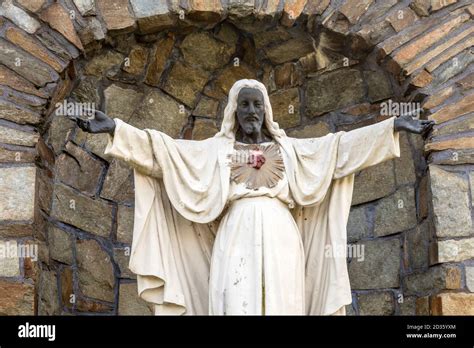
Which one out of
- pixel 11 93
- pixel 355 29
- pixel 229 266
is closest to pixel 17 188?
pixel 11 93

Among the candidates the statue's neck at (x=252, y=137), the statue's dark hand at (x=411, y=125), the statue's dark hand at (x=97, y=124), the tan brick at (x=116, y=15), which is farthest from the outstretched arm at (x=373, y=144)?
the tan brick at (x=116, y=15)

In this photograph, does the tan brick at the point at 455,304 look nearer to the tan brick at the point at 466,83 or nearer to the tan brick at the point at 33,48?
the tan brick at the point at 466,83

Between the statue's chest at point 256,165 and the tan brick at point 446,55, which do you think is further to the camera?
the tan brick at point 446,55

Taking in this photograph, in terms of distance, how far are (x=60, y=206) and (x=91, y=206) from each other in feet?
0.71

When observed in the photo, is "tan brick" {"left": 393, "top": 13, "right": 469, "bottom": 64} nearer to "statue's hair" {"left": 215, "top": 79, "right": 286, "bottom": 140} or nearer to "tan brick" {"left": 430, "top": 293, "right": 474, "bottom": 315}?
"statue's hair" {"left": 215, "top": 79, "right": 286, "bottom": 140}

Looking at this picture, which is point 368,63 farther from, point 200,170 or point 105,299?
point 105,299

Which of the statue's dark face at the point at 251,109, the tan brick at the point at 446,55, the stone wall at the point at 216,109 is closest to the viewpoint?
the statue's dark face at the point at 251,109

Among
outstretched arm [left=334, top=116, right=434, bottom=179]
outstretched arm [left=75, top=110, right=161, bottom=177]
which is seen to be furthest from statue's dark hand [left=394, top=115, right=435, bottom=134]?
outstretched arm [left=75, top=110, right=161, bottom=177]

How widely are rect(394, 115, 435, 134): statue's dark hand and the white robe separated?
42 mm

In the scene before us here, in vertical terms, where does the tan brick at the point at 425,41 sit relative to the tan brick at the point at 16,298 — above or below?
above

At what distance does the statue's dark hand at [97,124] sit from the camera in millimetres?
6988

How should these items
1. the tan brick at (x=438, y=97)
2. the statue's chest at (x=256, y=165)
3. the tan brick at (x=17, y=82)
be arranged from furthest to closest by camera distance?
the tan brick at (x=438, y=97) < the tan brick at (x=17, y=82) < the statue's chest at (x=256, y=165)

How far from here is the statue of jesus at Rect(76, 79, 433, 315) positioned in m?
7.00

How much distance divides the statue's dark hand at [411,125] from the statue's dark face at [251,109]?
74cm
